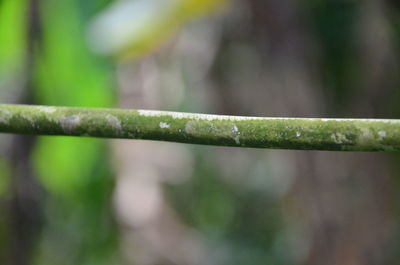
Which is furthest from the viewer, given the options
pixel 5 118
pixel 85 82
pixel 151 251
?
pixel 151 251

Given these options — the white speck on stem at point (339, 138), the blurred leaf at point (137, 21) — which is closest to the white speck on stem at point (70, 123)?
the white speck on stem at point (339, 138)

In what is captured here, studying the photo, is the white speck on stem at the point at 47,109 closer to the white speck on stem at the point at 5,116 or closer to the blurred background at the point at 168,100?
the white speck on stem at the point at 5,116

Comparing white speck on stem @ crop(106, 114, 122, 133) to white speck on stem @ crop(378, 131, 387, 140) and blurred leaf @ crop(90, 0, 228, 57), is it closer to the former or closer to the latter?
white speck on stem @ crop(378, 131, 387, 140)

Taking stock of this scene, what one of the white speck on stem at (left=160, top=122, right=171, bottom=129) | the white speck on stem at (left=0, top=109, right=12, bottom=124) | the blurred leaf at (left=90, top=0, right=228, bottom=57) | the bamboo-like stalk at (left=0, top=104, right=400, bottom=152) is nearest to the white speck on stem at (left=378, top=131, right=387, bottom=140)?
the bamboo-like stalk at (left=0, top=104, right=400, bottom=152)

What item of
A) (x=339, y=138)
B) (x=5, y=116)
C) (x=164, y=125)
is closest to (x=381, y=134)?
(x=339, y=138)

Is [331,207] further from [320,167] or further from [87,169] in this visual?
[87,169]

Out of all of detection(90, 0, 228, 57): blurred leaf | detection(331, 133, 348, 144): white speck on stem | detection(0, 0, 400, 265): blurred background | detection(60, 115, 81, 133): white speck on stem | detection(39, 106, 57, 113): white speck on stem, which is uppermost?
detection(331, 133, 348, 144): white speck on stem

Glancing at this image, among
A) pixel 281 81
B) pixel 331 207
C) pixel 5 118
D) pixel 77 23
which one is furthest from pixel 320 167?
pixel 5 118
